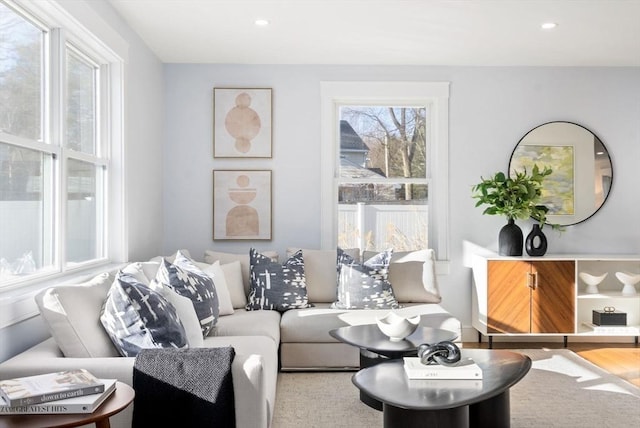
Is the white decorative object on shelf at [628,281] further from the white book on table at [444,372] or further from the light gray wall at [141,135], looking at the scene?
the light gray wall at [141,135]

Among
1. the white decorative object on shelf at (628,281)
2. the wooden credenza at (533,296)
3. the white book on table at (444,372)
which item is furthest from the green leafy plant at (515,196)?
the white book on table at (444,372)

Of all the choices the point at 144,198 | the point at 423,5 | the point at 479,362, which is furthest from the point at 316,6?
the point at 479,362

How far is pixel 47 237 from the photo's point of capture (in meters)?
3.02

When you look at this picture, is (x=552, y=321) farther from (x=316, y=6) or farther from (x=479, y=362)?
(x=316, y=6)

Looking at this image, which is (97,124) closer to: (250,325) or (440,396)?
(250,325)

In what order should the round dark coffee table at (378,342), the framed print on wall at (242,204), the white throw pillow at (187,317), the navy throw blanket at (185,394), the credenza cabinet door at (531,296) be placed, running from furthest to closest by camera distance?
the framed print on wall at (242,204), the credenza cabinet door at (531,296), the round dark coffee table at (378,342), the white throw pillow at (187,317), the navy throw blanket at (185,394)

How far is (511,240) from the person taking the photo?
195 inches

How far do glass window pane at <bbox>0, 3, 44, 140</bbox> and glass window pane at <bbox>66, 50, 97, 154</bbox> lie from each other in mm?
415

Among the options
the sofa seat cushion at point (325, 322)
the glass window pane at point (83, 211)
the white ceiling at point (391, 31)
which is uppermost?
the white ceiling at point (391, 31)

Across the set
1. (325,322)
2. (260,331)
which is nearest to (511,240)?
(325,322)

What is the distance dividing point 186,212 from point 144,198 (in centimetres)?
66

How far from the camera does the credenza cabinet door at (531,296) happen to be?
484cm

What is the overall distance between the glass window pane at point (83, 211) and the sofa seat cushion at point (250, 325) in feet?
3.10

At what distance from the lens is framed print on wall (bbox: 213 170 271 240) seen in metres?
5.15
